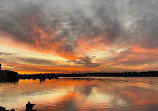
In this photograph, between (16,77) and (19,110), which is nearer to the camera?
(19,110)

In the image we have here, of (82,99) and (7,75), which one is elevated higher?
(7,75)

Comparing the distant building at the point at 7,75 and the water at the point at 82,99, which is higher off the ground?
the distant building at the point at 7,75

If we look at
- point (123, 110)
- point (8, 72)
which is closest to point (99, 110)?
point (123, 110)

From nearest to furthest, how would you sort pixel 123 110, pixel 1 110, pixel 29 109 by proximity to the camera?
A: pixel 1 110, pixel 29 109, pixel 123 110

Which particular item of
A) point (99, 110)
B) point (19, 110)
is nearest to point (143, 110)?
point (99, 110)

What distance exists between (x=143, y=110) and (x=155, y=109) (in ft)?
9.66

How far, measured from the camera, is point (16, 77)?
15700 cm

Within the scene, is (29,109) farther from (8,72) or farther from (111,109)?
(8,72)

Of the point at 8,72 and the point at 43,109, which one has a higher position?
the point at 8,72

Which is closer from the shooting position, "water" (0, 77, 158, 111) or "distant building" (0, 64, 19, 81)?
"water" (0, 77, 158, 111)

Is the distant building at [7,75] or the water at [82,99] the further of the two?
the distant building at [7,75]

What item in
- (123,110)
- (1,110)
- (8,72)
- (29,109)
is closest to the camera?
(1,110)

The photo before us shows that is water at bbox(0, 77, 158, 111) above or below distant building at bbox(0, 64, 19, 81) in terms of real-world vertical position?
below

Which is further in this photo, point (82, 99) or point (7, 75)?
point (7, 75)
